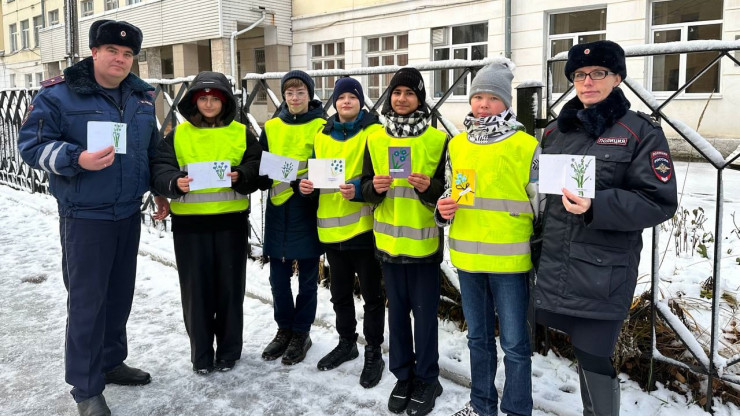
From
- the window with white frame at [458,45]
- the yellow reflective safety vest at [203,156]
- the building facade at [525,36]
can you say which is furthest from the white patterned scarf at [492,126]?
the window with white frame at [458,45]

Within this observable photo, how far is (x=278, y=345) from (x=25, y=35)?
3480 cm

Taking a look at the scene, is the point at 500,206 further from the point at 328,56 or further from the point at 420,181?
the point at 328,56

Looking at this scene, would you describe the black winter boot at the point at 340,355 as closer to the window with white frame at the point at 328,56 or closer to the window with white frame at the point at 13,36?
the window with white frame at the point at 328,56

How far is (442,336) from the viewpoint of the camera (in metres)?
3.86

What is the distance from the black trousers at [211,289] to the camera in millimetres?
3510

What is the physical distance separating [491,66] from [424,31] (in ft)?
44.3

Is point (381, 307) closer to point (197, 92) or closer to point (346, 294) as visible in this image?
point (346, 294)

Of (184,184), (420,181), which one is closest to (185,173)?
(184,184)

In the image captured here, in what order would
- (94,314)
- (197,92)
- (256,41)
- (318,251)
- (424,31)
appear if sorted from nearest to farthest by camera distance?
(94,314) → (197,92) → (318,251) → (424,31) → (256,41)

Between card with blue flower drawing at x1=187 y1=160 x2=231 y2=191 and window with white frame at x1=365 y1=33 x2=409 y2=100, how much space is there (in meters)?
12.6

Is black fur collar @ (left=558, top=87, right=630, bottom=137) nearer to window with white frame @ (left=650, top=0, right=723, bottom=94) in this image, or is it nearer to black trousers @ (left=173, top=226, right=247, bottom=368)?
black trousers @ (left=173, top=226, right=247, bottom=368)

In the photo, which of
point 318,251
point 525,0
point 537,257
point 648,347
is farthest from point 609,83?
point 525,0

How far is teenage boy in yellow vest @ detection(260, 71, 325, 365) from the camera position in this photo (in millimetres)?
3605

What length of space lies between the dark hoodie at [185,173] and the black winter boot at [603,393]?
2220mm
